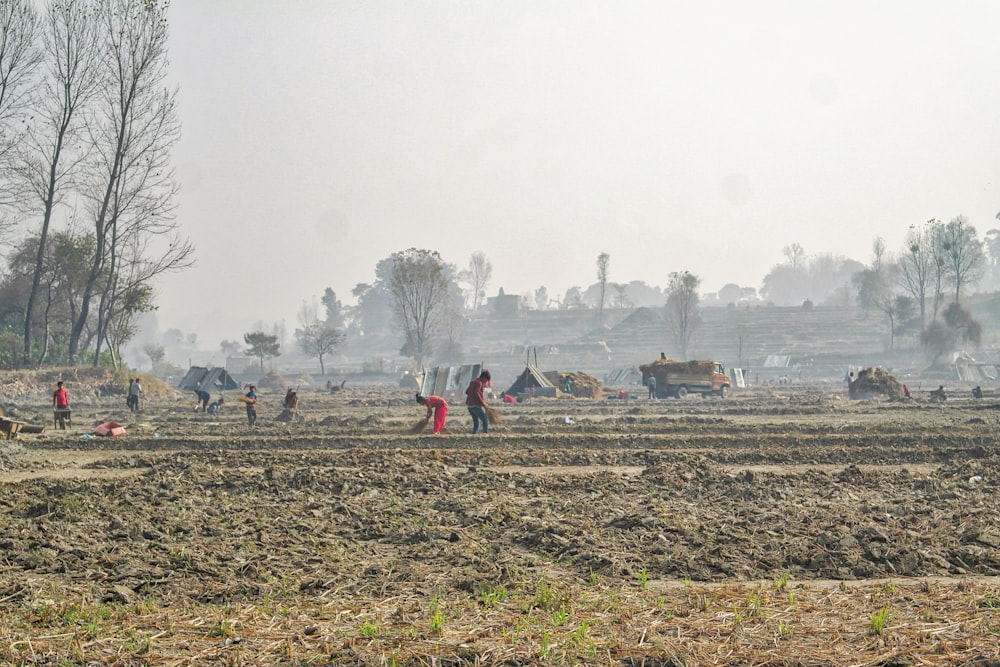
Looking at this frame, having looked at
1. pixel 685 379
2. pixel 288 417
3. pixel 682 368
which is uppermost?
pixel 682 368

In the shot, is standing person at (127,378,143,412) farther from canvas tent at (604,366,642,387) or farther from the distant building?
the distant building

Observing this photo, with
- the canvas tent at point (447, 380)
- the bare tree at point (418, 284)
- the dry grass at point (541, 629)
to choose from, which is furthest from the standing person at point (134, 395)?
the bare tree at point (418, 284)

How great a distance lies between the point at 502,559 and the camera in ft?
26.9

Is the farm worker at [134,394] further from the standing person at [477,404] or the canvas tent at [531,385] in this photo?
the canvas tent at [531,385]

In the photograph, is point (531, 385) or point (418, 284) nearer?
point (531, 385)

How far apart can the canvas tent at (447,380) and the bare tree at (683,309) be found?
58.9m

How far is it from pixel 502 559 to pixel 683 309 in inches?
3853

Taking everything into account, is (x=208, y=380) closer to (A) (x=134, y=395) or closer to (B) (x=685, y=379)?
(A) (x=134, y=395)

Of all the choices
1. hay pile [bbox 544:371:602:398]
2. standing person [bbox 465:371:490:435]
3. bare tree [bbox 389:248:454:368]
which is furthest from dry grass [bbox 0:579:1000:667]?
bare tree [bbox 389:248:454:368]

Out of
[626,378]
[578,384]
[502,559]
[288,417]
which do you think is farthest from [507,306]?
[502,559]

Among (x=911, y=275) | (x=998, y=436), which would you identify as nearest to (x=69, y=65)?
(x=998, y=436)

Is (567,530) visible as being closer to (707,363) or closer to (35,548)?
(35,548)

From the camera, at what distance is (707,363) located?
47875 millimetres

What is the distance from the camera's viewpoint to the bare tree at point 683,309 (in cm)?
10256
